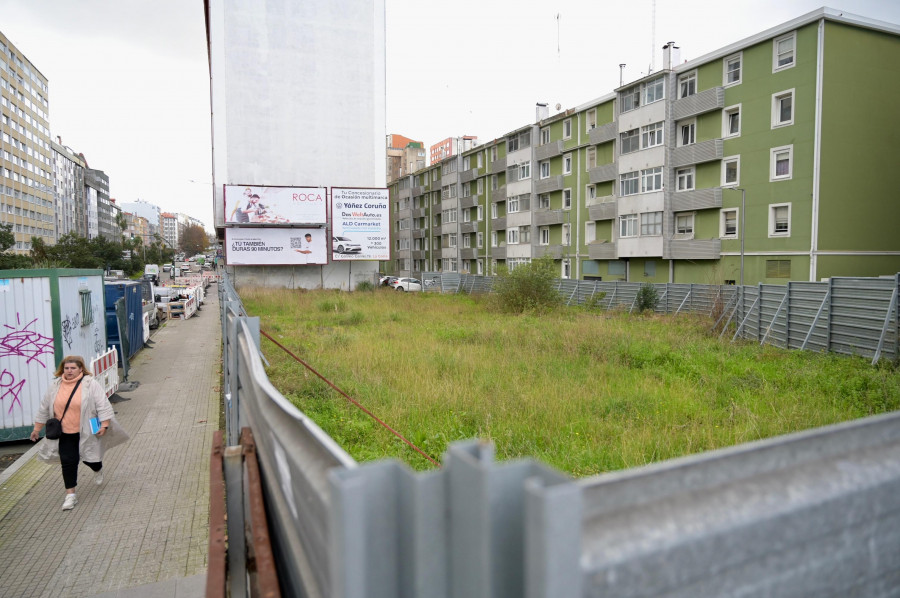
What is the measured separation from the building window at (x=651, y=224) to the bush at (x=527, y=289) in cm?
1555

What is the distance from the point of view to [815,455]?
1281 mm

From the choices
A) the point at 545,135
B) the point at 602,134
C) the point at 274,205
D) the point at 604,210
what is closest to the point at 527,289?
the point at 604,210

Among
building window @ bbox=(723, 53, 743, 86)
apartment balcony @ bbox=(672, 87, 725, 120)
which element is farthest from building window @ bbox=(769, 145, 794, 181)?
building window @ bbox=(723, 53, 743, 86)

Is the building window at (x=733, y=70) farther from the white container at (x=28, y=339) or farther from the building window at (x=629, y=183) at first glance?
the white container at (x=28, y=339)

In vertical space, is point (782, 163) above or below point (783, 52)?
below

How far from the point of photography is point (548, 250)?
5216cm

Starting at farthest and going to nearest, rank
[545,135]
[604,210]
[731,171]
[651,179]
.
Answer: [545,135], [604,210], [651,179], [731,171]

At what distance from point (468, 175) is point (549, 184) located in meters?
16.8

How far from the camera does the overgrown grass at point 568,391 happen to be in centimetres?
666

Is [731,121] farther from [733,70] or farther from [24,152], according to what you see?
[24,152]

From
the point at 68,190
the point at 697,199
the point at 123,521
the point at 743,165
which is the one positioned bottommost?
the point at 123,521

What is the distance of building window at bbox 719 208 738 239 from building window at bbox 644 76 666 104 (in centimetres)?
949

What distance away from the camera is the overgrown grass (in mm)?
6664

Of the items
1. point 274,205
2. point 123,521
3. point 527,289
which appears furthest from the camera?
point 274,205
